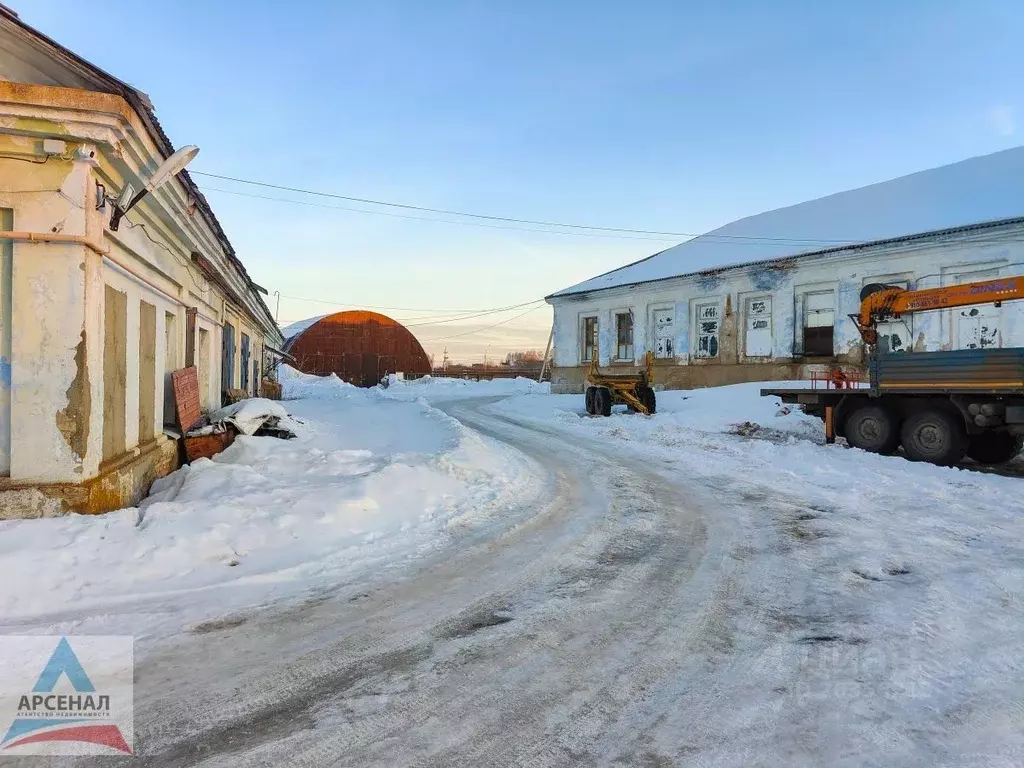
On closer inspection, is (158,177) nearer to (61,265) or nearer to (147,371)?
(61,265)

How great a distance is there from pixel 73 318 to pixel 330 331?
3917 centimetres

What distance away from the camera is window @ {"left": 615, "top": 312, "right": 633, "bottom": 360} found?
26.9 meters

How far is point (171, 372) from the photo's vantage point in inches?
339

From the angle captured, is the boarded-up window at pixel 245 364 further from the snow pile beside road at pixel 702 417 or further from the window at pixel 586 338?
the window at pixel 586 338

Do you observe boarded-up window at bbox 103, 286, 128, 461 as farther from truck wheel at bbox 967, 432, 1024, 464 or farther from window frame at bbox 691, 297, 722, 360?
window frame at bbox 691, 297, 722, 360

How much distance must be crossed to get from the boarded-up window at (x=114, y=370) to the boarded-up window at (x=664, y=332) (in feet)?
71.2

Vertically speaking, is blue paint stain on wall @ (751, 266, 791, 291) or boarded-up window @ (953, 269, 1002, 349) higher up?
blue paint stain on wall @ (751, 266, 791, 291)

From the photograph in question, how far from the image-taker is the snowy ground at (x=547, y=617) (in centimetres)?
246

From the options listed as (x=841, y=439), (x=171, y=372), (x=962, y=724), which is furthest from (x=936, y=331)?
(x=171, y=372)

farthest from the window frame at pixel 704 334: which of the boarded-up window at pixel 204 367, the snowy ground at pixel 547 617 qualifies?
the boarded-up window at pixel 204 367

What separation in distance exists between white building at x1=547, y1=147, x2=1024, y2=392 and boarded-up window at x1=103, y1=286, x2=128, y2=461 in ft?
66.0

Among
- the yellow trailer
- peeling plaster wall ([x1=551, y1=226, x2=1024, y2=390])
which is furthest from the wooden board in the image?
peeling plaster wall ([x1=551, y1=226, x2=1024, y2=390])

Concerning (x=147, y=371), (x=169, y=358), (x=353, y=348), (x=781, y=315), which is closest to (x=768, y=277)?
(x=781, y=315)

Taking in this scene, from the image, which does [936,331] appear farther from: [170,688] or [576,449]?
[170,688]
